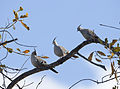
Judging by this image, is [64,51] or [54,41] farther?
[54,41]

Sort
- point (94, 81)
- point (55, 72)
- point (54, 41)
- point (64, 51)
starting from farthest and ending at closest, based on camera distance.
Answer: point (54, 41), point (64, 51), point (55, 72), point (94, 81)

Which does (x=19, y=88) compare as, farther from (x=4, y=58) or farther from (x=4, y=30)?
(x=4, y=30)

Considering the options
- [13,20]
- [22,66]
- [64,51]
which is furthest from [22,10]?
[64,51]

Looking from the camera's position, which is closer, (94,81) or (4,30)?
(94,81)

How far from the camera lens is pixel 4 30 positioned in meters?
Result: 3.31

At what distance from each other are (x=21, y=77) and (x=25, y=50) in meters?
0.37

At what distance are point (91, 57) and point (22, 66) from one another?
0.92 metres

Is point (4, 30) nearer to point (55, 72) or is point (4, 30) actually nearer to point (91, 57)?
point (91, 57)

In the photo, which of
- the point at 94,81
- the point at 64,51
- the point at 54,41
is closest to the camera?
the point at 94,81

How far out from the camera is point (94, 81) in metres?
3.00

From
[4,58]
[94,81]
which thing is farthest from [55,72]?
[94,81]

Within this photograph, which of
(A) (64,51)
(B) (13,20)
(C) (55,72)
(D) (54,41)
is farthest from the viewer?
(D) (54,41)

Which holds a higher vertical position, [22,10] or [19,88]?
[22,10]

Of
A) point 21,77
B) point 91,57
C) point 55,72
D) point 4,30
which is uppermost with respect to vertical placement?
point 4,30
